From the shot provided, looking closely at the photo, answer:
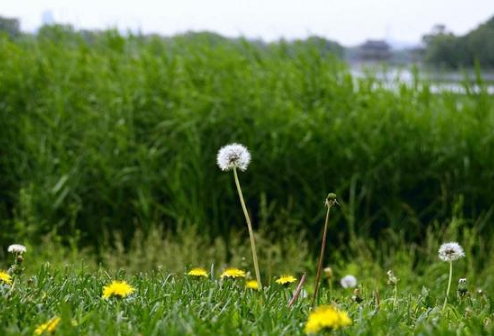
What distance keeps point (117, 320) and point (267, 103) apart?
4.38 m

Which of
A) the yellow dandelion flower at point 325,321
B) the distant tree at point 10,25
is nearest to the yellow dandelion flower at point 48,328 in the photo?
the yellow dandelion flower at point 325,321

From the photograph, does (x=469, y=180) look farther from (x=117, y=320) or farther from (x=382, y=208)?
(x=117, y=320)

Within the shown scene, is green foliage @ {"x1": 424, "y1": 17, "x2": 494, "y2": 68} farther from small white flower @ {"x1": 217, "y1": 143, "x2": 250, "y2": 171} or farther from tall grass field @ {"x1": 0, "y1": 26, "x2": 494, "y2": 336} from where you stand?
small white flower @ {"x1": 217, "y1": 143, "x2": 250, "y2": 171}

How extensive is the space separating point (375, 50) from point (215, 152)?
292cm

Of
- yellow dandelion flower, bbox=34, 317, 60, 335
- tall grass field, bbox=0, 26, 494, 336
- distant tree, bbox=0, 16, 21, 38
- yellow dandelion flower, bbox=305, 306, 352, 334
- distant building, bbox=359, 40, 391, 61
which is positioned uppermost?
distant tree, bbox=0, 16, 21, 38

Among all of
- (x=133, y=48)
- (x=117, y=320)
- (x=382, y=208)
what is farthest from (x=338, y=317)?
(x=133, y=48)

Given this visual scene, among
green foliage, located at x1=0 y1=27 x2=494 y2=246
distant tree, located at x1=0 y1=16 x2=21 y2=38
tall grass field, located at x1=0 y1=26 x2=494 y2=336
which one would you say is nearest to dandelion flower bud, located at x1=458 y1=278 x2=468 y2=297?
tall grass field, located at x1=0 y1=26 x2=494 y2=336

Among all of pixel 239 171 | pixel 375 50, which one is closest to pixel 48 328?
pixel 239 171

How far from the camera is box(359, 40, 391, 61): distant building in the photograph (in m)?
7.91

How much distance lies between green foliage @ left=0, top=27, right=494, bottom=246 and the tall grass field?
1 cm

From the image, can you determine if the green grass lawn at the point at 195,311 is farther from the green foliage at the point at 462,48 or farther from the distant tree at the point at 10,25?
→ the distant tree at the point at 10,25

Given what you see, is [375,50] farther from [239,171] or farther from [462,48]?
[239,171]

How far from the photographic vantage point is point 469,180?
6.35 meters

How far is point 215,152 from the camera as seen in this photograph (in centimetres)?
608
